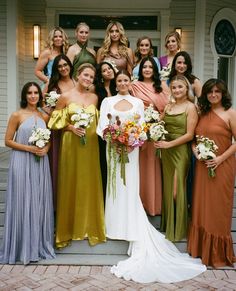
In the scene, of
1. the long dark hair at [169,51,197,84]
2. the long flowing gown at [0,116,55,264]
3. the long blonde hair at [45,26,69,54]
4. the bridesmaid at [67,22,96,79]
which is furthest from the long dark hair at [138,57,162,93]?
the long flowing gown at [0,116,55,264]

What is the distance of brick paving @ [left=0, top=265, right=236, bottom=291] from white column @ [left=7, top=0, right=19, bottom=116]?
5.20 metres

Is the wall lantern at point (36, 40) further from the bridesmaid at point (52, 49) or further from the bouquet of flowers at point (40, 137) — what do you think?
the bouquet of flowers at point (40, 137)

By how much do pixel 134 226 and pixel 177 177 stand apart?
788 millimetres

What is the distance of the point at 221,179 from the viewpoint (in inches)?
185

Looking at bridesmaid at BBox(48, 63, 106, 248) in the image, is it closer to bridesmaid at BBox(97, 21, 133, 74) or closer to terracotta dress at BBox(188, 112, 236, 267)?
bridesmaid at BBox(97, 21, 133, 74)

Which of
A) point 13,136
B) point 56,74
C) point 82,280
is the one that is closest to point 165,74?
point 56,74

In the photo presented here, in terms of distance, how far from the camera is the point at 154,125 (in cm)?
489

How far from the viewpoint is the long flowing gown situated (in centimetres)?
477

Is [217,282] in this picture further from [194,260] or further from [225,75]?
[225,75]

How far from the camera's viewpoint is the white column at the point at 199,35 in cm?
940

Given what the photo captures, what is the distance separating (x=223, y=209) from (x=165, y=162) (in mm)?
909

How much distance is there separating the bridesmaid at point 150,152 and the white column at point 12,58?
462 centimetres

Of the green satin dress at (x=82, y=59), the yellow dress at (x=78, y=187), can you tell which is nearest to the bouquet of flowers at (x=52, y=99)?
the yellow dress at (x=78, y=187)

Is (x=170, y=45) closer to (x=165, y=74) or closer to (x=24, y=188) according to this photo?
(x=165, y=74)
